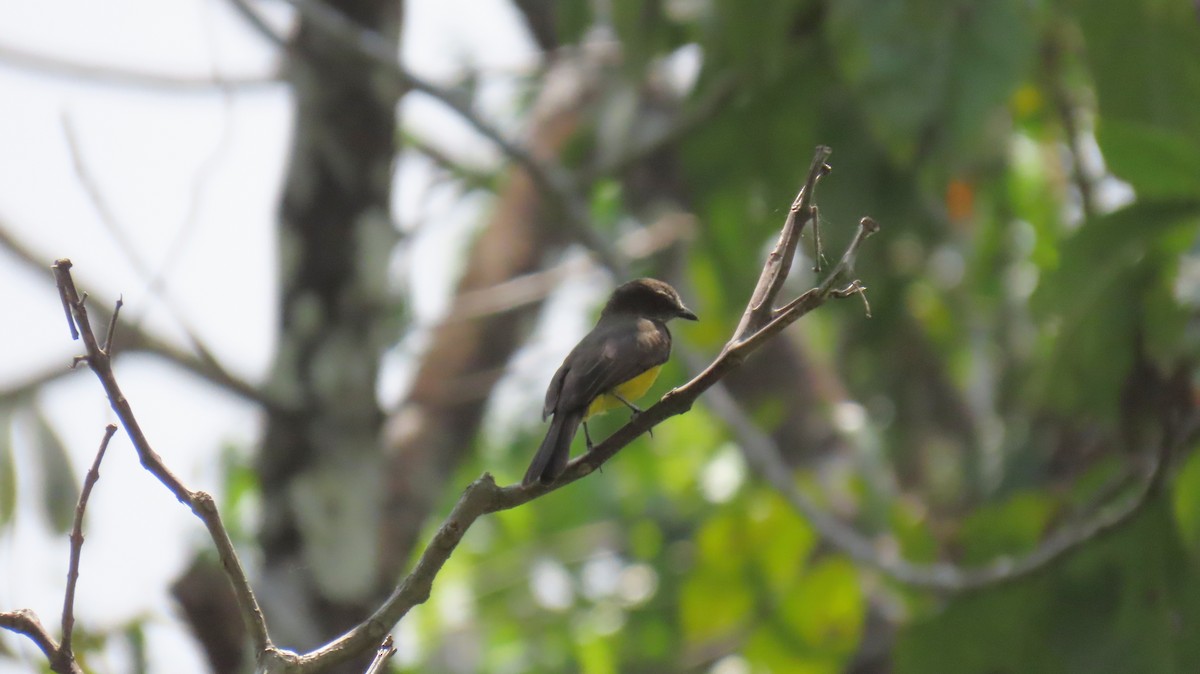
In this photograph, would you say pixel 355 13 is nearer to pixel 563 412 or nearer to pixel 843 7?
pixel 843 7

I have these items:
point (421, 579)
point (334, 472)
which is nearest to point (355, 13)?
point (334, 472)

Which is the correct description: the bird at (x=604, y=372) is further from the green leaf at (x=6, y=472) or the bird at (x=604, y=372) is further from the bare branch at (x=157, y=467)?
the green leaf at (x=6, y=472)

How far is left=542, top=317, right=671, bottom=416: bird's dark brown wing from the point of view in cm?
311

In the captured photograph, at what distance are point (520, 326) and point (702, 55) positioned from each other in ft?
10.7

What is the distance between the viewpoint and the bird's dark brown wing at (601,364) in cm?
311

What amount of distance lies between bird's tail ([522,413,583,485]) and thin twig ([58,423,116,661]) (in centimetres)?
68

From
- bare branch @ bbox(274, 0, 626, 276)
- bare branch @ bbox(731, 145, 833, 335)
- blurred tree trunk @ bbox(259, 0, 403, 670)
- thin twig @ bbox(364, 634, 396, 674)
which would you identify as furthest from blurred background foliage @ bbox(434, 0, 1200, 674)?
thin twig @ bbox(364, 634, 396, 674)

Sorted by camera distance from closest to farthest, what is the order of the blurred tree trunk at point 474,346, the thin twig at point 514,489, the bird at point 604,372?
the thin twig at point 514,489
the bird at point 604,372
the blurred tree trunk at point 474,346

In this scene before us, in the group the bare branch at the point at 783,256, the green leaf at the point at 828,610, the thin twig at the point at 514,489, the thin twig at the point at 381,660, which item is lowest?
the thin twig at the point at 381,660

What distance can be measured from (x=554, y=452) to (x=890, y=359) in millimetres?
6932

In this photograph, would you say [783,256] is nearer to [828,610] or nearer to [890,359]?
[828,610]

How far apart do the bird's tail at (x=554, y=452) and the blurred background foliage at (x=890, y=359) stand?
0.63m

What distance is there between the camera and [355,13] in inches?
240

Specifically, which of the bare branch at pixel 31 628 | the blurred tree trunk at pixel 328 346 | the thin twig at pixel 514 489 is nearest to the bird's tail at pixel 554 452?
the thin twig at pixel 514 489
